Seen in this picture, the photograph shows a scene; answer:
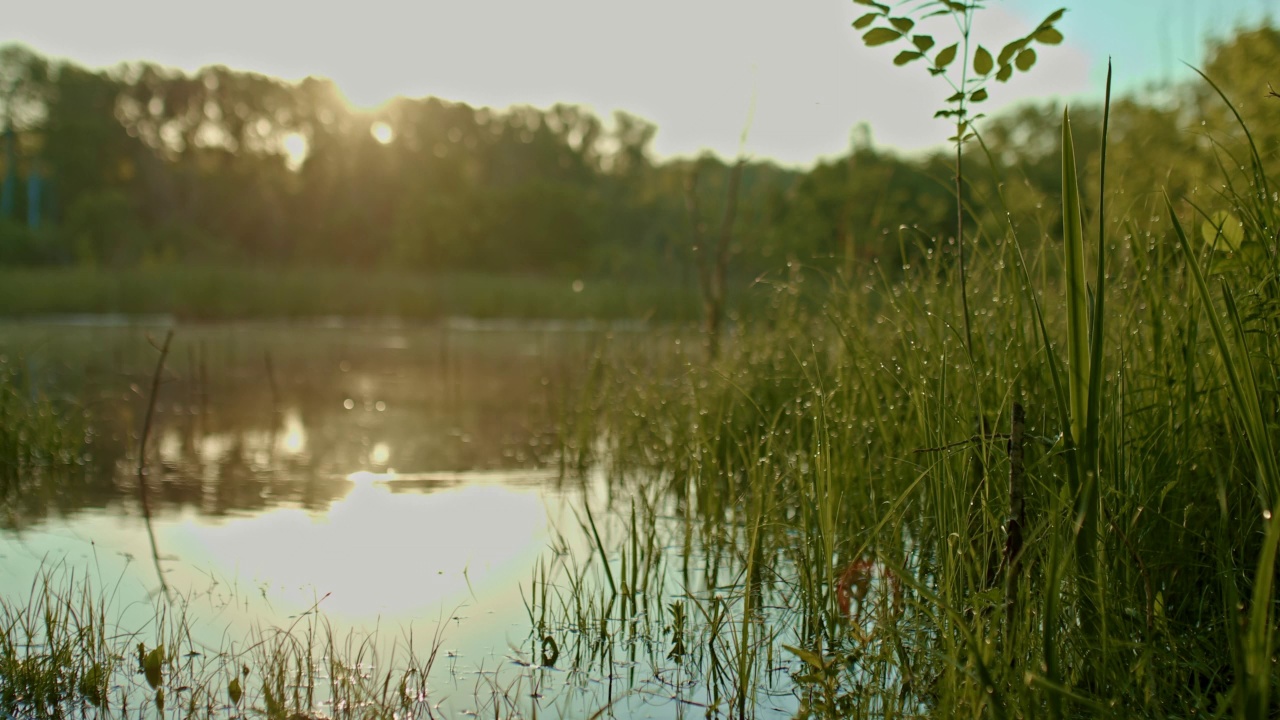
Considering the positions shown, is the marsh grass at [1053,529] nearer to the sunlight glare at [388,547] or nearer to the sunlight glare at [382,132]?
the sunlight glare at [388,547]

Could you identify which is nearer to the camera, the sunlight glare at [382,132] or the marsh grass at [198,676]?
the marsh grass at [198,676]

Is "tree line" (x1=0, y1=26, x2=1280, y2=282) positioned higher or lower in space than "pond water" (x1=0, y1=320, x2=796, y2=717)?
higher

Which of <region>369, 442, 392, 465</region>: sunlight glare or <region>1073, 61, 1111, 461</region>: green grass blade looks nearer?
<region>1073, 61, 1111, 461</region>: green grass blade

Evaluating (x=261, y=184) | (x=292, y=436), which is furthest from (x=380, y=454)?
(x=261, y=184)

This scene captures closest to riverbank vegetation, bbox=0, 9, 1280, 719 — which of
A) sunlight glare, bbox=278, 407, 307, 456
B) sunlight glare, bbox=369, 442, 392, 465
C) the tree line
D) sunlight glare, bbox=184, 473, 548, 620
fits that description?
sunlight glare, bbox=184, 473, 548, 620

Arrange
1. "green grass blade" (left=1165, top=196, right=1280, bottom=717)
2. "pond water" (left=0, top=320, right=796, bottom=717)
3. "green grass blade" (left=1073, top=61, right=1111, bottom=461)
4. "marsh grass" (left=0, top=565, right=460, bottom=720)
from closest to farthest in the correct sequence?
1. "green grass blade" (left=1165, top=196, right=1280, bottom=717)
2. "green grass blade" (left=1073, top=61, right=1111, bottom=461)
3. "marsh grass" (left=0, top=565, right=460, bottom=720)
4. "pond water" (left=0, top=320, right=796, bottom=717)

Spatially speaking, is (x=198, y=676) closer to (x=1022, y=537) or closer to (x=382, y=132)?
(x=1022, y=537)

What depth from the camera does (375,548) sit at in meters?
2.95

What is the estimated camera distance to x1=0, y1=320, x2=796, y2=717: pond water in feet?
6.51

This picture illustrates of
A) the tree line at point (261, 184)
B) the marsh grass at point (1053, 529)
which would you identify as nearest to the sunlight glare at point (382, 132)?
the tree line at point (261, 184)

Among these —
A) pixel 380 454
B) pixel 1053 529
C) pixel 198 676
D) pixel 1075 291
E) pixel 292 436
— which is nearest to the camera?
pixel 1075 291

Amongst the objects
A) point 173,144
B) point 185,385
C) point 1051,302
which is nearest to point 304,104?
point 173,144

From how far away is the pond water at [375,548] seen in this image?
1984 millimetres

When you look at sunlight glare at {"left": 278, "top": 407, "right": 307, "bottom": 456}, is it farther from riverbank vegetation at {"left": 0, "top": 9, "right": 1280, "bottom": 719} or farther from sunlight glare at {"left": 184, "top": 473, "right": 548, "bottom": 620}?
riverbank vegetation at {"left": 0, "top": 9, "right": 1280, "bottom": 719}
